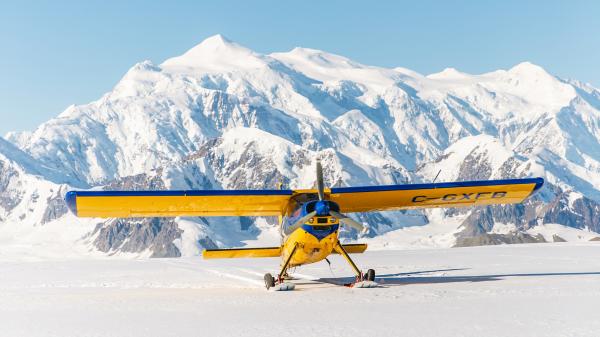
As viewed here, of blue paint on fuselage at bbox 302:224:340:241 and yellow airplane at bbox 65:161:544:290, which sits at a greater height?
yellow airplane at bbox 65:161:544:290

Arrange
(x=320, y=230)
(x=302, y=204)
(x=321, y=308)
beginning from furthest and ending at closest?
(x=302, y=204) → (x=320, y=230) → (x=321, y=308)

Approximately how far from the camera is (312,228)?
20984 mm

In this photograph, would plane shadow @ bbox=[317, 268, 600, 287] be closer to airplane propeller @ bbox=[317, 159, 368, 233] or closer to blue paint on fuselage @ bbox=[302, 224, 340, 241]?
airplane propeller @ bbox=[317, 159, 368, 233]

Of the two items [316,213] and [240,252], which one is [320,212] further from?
[240,252]

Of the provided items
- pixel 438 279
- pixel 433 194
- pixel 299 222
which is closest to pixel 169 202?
pixel 299 222

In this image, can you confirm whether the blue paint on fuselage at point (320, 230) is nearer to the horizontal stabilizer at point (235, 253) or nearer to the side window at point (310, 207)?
the side window at point (310, 207)

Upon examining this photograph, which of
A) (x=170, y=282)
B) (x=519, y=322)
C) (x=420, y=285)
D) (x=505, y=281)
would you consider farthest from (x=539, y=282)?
(x=170, y=282)

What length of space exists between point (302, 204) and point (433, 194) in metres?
6.45

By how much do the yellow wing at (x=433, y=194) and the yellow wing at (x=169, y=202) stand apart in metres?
2.65

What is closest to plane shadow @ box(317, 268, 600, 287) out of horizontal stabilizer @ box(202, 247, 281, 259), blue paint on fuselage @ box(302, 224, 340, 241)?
horizontal stabilizer @ box(202, 247, 281, 259)

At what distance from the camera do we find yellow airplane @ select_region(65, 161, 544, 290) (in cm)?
2136

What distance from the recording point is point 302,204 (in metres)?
23.2

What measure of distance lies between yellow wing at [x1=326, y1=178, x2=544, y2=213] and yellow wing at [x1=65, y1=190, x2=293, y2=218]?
8.70 ft

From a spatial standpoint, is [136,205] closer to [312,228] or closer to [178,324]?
[312,228]
